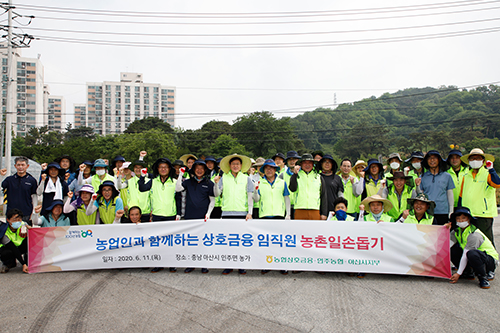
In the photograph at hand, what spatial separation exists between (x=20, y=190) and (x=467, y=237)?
8.07m

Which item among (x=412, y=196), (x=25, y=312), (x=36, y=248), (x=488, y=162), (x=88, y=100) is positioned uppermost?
(x=88, y=100)

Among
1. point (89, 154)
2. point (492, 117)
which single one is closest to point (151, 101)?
point (89, 154)

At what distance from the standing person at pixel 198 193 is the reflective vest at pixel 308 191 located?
161 centimetres

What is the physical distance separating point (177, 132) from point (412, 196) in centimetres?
6242

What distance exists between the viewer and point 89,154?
183 ft

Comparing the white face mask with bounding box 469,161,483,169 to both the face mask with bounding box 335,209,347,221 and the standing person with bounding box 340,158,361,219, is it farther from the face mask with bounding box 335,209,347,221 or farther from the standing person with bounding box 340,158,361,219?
the face mask with bounding box 335,209,347,221

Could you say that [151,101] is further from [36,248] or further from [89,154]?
[36,248]

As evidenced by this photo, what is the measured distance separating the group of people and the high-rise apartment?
4217 inches

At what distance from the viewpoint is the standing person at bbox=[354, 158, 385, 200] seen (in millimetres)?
6680

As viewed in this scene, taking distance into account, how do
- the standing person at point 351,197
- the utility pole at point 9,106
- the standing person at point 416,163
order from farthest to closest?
the utility pole at point 9,106 < the standing person at point 351,197 < the standing person at point 416,163

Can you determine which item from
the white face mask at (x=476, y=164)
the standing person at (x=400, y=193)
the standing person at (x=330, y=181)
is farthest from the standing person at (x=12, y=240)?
the white face mask at (x=476, y=164)

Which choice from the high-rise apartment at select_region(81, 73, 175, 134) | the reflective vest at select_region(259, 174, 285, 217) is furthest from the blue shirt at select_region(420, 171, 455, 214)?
the high-rise apartment at select_region(81, 73, 175, 134)

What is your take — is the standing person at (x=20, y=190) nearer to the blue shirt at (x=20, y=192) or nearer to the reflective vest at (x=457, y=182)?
the blue shirt at (x=20, y=192)

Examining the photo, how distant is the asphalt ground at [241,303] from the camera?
3.96 metres
